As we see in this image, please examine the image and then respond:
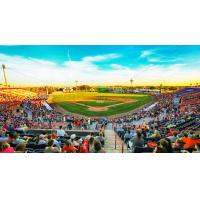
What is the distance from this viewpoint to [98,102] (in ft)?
33.8

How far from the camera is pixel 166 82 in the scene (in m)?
10.1

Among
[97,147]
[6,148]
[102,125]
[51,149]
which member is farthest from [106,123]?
[6,148]

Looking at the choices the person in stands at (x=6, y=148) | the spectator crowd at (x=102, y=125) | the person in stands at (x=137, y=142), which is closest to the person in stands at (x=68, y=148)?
the spectator crowd at (x=102, y=125)

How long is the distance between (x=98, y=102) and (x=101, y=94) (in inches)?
9.2

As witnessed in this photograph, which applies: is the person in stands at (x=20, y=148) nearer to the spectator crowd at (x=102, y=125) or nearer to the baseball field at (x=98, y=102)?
the spectator crowd at (x=102, y=125)

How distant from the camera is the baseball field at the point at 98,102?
10.2 meters

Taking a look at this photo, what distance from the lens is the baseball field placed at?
10.2 m

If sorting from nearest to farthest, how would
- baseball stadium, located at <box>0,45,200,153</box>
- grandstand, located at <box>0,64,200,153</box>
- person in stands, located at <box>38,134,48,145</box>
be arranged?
person in stands, located at <box>38,134,48,145</box>
grandstand, located at <box>0,64,200,153</box>
baseball stadium, located at <box>0,45,200,153</box>

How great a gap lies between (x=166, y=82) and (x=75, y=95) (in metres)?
2.43

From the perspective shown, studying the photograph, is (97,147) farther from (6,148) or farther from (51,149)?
(6,148)

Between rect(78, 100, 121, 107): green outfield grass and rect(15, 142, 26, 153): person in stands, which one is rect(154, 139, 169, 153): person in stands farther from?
rect(15, 142, 26, 153): person in stands

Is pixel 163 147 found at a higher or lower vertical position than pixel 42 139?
lower

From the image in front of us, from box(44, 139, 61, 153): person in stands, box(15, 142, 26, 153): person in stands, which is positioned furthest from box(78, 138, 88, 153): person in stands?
box(15, 142, 26, 153): person in stands
